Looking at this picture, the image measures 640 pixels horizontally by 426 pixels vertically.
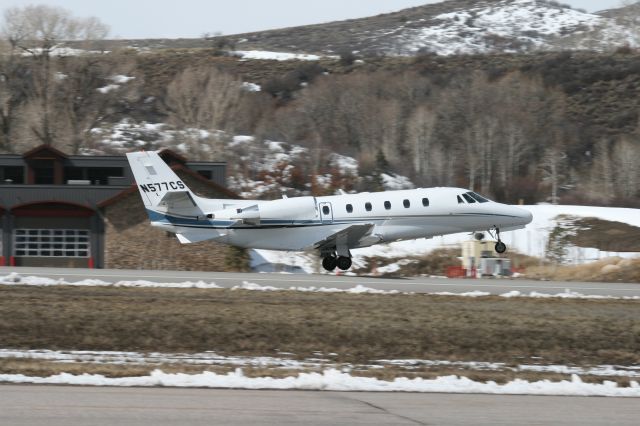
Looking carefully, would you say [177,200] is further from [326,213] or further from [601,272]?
[601,272]

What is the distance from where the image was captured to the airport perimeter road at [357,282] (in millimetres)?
28844

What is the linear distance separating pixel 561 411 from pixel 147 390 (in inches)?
211

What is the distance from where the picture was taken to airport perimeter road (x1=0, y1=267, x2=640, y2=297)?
1136 inches

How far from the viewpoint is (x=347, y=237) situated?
110 feet

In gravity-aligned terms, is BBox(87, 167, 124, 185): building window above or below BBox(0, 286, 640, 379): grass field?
above

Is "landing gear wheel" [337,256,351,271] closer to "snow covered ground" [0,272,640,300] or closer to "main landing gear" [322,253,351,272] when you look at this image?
"main landing gear" [322,253,351,272]

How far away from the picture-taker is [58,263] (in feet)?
151

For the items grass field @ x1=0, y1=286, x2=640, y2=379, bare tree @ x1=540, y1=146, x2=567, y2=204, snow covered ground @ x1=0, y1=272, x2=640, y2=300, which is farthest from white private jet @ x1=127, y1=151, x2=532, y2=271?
bare tree @ x1=540, y1=146, x2=567, y2=204

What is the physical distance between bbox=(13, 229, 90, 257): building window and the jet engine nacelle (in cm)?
1469

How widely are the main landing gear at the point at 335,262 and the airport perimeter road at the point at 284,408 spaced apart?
68.6ft

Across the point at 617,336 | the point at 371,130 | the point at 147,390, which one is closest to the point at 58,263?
the point at 617,336

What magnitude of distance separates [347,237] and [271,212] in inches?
107

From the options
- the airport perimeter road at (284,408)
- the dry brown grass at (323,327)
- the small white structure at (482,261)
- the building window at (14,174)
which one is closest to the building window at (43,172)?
the building window at (14,174)

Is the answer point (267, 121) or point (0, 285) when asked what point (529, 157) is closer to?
point (267, 121)
